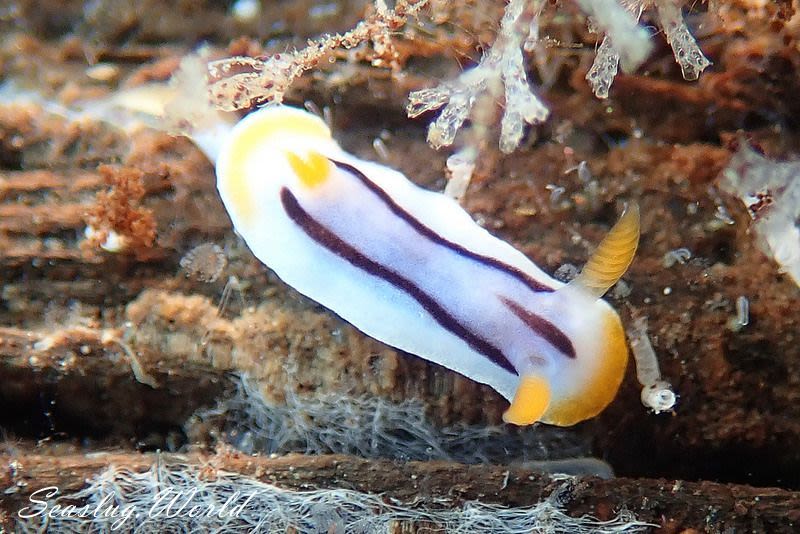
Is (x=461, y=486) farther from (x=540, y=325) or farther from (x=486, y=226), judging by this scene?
(x=486, y=226)

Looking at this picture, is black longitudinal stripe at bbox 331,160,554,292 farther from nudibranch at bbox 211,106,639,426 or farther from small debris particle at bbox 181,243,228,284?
small debris particle at bbox 181,243,228,284

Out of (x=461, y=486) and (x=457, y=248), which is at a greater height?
(x=457, y=248)

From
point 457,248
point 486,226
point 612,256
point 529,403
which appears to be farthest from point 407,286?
point 612,256

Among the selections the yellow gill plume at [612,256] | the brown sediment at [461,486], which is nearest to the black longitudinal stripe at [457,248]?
the yellow gill plume at [612,256]

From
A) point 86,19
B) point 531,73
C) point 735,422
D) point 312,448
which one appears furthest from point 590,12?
point 86,19

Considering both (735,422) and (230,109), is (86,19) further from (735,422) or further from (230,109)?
(735,422)

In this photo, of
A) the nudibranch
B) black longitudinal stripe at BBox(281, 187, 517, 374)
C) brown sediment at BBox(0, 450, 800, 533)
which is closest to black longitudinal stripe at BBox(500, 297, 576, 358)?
the nudibranch

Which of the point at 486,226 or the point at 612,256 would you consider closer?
the point at 612,256
